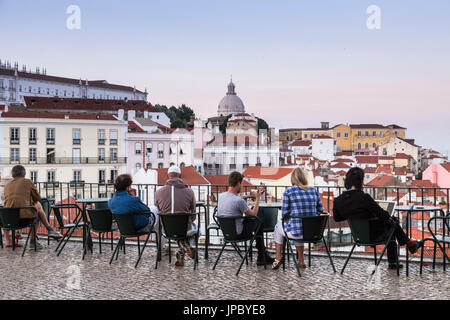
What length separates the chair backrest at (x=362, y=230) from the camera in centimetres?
643

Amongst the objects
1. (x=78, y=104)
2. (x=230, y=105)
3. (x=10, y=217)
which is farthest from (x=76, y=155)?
(x=230, y=105)

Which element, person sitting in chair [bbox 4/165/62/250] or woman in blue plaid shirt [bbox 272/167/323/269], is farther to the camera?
person sitting in chair [bbox 4/165/62/250]

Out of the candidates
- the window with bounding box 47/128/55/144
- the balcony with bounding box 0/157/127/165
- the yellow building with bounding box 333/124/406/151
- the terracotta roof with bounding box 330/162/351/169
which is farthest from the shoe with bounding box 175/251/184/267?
the yellow building with bounding box 333/124/406/151

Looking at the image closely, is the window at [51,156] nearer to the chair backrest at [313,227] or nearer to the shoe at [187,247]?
the shoe at [187,247]

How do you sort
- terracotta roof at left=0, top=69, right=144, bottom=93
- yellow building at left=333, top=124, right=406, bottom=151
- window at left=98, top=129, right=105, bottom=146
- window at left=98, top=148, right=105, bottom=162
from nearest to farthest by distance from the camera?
window at left=98, top=148, right=105, bottom=162
window at left=98, top=129, right=105, bottom=146
terracotta roof at left=0, top=69, right=144, bottom=93
yellow building at left=333, top=124, right=406, bottom=151

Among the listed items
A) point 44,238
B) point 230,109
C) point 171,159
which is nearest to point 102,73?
point 230,109

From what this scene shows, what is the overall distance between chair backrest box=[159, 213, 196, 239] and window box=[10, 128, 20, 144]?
186 ft

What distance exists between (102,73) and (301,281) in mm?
154684

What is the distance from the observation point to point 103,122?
65188mm

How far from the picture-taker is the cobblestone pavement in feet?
19.2

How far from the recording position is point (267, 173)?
78.4 metres

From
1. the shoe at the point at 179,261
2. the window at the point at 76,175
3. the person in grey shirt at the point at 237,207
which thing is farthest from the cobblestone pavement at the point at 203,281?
the window at the point at 76,175

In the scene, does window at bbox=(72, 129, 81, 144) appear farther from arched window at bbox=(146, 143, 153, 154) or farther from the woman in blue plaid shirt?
the woman in blue plaid shirt

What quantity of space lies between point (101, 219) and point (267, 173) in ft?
233
